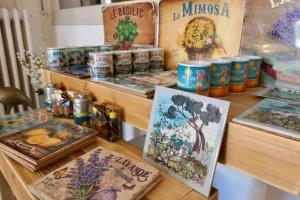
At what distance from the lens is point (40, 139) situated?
0.70m

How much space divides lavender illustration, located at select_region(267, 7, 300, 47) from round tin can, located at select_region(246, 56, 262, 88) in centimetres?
7

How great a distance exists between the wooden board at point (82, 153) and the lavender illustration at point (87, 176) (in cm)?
7

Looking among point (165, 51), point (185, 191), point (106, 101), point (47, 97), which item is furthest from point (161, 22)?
point (185, 191)

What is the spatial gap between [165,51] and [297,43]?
1.53 feet

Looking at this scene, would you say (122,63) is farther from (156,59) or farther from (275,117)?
(275,117)

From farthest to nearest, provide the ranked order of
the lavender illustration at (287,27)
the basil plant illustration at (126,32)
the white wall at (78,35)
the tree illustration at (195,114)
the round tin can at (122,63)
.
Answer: the white wall at (78,35)
the basil plant illustration at (126,32)
the round tin can at (122,63)
the lavender illustration at (287,27)
the tree illustration at (195,114)

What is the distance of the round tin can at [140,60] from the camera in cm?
84

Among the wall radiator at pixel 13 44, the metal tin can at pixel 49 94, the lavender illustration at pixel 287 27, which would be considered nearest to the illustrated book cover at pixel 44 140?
the metal tin can at pixel 49 94

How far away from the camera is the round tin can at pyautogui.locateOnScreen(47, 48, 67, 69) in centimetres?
99

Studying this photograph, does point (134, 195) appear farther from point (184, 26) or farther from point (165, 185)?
point (184, 26)

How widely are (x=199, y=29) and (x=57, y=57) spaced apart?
0.60 metres

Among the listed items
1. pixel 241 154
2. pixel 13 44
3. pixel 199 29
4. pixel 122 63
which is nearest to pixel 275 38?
pixel 199 29

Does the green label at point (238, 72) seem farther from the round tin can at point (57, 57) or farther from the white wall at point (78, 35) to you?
the white wall at point (78, 35)

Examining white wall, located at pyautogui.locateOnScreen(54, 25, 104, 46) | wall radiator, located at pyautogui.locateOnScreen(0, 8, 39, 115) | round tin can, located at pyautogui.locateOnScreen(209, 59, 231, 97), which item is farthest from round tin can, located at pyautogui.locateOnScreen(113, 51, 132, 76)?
wall radiator, located at pyautogui.locateOnScreen(0, 8, 39, 115)
